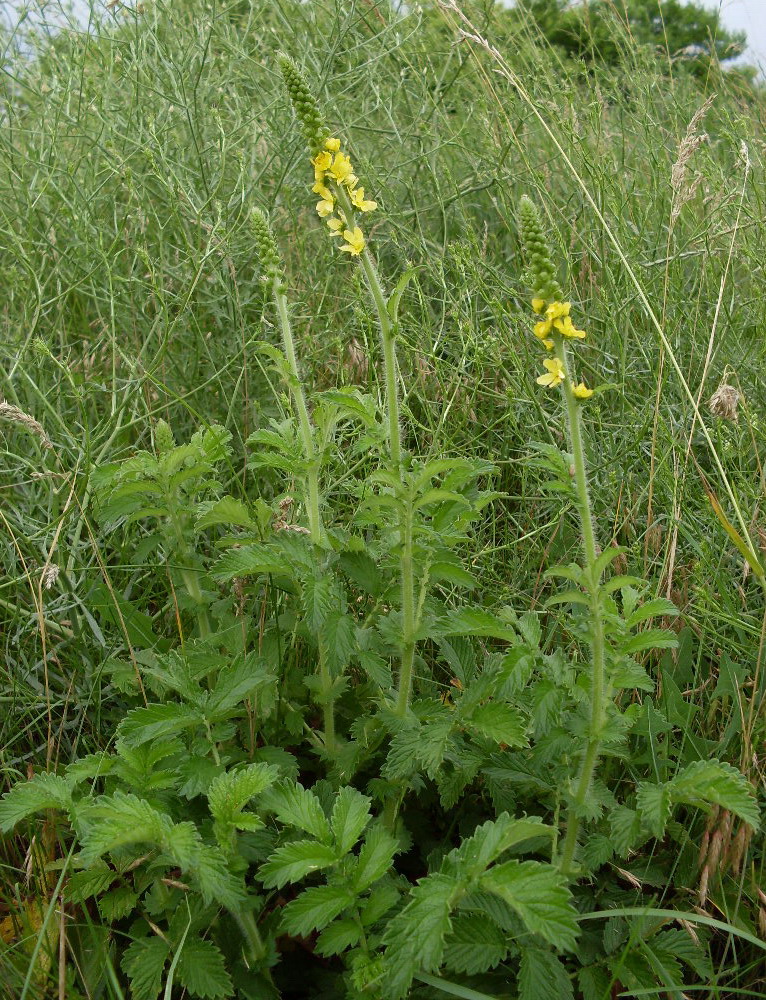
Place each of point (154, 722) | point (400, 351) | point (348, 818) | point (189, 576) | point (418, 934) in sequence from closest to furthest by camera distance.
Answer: point (418, 934)
point (348, 818)
point (154, 722)
point (189, 576)
point (400, 351)

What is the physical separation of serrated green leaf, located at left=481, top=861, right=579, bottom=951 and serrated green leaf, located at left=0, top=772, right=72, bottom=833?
2.28 feet

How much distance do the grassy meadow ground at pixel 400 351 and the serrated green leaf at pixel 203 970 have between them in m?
0.18

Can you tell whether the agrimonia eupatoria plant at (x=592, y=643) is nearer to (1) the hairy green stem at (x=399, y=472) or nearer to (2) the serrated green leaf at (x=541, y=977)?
(2) the serrated green leaf at (x=541, y=977)

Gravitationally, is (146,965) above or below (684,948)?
above

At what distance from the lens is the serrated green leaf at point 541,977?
1.39 metres

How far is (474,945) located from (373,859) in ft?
0.71

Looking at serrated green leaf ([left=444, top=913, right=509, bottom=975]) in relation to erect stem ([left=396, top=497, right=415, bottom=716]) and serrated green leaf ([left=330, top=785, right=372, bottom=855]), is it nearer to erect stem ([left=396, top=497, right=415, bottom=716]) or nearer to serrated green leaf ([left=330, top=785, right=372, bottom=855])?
serrated green leaf ([left=330, top=785, right=372, bottom=855])

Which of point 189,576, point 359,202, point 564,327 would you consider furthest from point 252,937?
point 359,202

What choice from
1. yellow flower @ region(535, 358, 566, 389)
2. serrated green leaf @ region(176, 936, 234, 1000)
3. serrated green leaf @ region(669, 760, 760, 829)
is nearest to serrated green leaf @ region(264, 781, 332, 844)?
serrated green leaf @ region(176, 936, 234, 1000)

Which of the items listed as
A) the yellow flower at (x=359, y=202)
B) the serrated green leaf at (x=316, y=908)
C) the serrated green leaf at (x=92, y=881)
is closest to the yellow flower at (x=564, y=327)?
the yellow flower at (x=359, y=202)

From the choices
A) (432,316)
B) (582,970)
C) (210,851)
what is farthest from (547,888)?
(432,316)

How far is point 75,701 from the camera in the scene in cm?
207

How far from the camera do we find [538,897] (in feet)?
4.19

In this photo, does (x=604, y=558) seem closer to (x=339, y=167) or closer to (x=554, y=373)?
(x=554, y=373)
